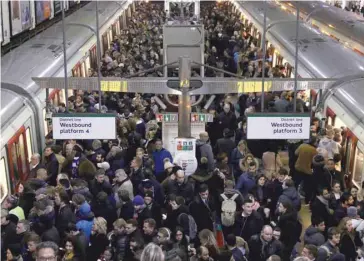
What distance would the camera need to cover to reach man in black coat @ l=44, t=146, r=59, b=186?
29.5 feet

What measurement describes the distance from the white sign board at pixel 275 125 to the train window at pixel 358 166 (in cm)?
145

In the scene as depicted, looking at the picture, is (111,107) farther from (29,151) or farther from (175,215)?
(175,215)

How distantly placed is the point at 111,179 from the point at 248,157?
1993mm

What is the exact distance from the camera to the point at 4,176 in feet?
30.0

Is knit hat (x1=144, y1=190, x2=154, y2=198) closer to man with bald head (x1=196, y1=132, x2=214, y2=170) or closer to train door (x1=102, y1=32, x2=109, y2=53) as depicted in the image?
man with bald head (x1=196, y1=132, x2=214, y2=170)

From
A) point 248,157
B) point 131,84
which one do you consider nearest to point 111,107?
point 131,84

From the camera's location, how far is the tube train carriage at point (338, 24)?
65.0 feet

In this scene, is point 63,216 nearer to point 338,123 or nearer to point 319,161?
point 319,161

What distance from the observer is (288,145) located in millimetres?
11141

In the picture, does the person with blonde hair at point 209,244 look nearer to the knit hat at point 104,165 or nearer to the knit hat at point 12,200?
the knit hat at point 12,200

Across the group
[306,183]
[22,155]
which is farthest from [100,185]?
[306,183]

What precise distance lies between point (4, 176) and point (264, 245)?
14.0 feet

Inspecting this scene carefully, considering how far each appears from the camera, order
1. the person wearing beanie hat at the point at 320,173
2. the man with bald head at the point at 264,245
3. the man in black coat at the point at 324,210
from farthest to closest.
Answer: the person wearing beanie hat at the point at 320,173
the man in black coat at the point at 324,210
the man with bald head at the point at 264,245

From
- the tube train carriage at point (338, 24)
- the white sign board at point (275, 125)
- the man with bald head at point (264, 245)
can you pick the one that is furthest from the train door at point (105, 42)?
the man with bald head at point (264, 245)
